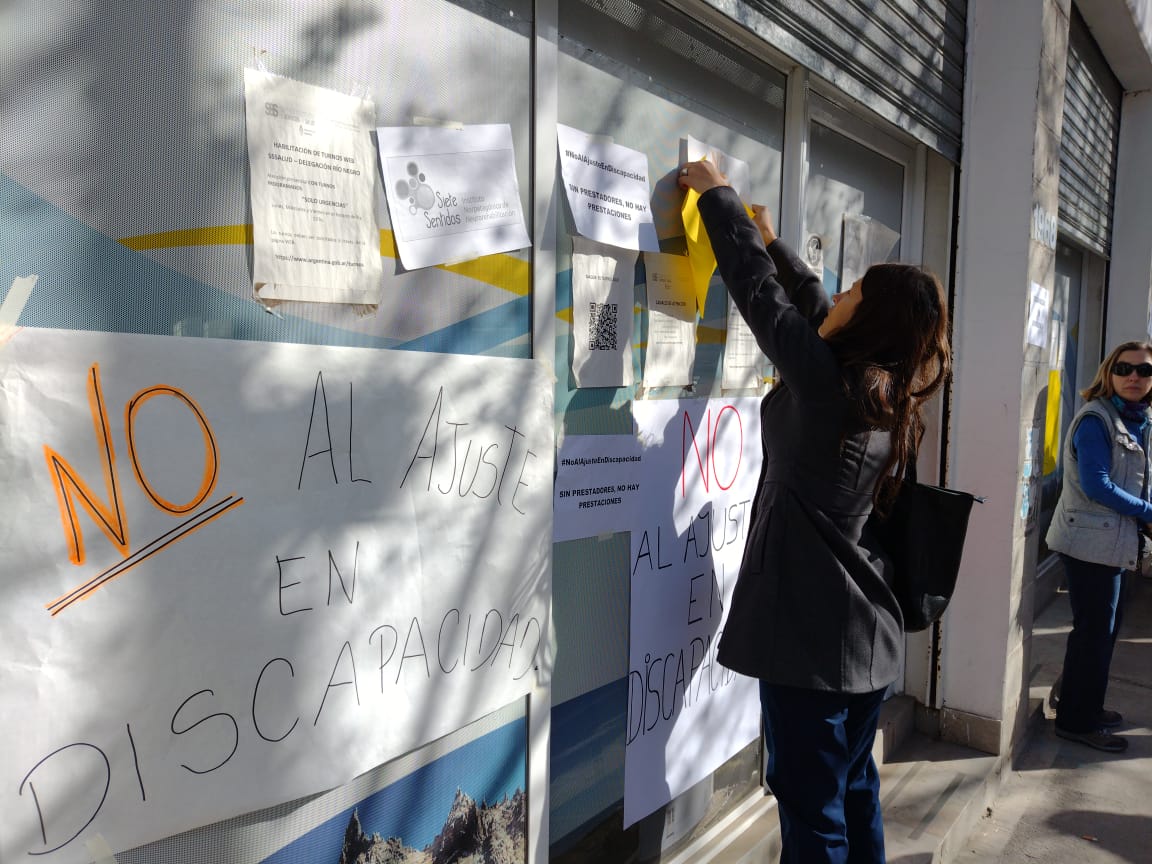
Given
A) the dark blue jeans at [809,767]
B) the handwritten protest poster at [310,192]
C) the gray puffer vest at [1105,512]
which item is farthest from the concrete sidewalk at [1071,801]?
the handwritten protest poster at [310,192]

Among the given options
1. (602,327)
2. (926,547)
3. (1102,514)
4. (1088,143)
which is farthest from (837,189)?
(1088,143)

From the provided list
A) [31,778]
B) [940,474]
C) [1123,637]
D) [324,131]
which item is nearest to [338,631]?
[31,778]

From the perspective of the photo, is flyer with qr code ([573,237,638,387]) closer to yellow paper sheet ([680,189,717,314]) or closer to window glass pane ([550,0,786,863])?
window glass pane ([550,0,786,863])

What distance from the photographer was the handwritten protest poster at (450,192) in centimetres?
142

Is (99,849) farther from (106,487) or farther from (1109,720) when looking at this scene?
(1109,720)

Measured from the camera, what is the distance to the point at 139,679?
1.10 metres

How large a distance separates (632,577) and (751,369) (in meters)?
0.81

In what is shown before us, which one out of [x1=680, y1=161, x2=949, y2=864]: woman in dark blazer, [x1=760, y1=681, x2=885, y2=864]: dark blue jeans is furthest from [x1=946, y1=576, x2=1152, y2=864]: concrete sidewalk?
[x1=680, y1=161, x2=949, y2=864]: woman in dark blazer

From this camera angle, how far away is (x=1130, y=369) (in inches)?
153

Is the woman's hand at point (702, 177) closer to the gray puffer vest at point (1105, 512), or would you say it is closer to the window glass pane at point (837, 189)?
the window glass pane at point (837, 189)

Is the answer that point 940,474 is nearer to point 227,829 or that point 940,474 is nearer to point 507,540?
point 507,540

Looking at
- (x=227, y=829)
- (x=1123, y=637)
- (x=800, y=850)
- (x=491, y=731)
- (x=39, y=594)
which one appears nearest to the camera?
(x=39, y=594)

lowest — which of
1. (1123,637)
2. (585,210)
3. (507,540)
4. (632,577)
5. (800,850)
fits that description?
(1123,637)

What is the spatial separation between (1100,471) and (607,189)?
3.18 m
